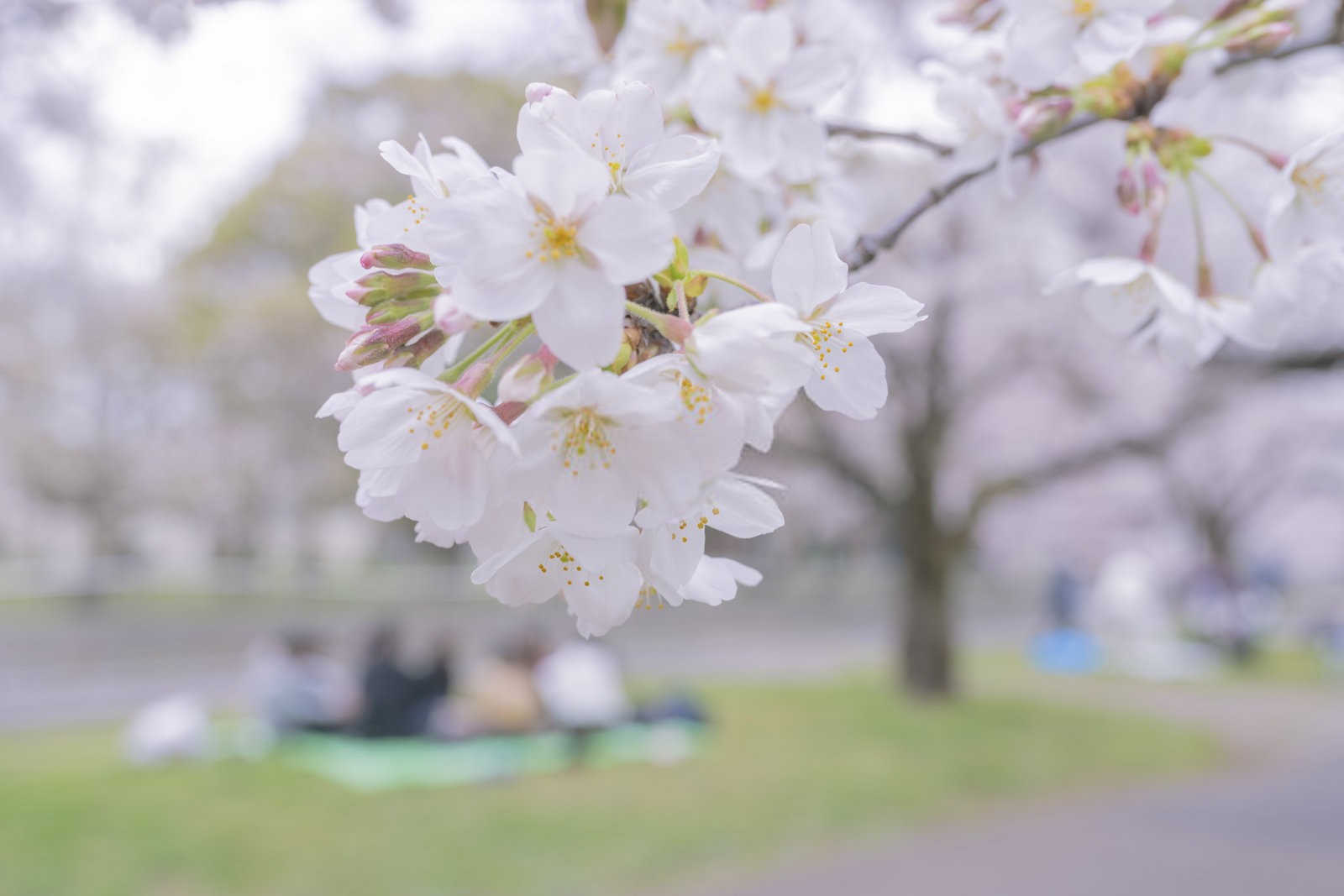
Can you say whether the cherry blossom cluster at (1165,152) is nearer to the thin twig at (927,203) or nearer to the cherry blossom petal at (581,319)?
the thin twig at (927,203)

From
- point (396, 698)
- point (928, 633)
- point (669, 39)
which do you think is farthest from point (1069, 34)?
point (928, 633)

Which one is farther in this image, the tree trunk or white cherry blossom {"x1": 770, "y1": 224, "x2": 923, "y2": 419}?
the tree trunk

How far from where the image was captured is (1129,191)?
3.73 ft

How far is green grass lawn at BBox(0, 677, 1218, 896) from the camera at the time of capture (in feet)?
16.4

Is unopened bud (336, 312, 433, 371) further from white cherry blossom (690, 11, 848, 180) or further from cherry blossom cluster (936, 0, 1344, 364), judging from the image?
cherry blossom cluster (936, 0, 1344, 364)

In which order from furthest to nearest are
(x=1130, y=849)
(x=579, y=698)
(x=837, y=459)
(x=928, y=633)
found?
1. (x=928, y=633)
2. (x=837, y=459)
3. (x=579, y=698)
4. (x=1130, y=849)

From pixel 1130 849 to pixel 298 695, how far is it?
5.58 m

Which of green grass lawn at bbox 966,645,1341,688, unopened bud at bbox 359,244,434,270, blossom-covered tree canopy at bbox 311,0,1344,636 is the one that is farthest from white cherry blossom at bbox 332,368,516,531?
green grass lawn at bbox 966,645,1341,688

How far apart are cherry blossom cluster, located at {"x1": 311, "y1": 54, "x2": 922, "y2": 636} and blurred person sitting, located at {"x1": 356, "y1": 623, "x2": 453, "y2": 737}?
6.53 m

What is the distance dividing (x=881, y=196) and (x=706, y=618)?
1567 cm

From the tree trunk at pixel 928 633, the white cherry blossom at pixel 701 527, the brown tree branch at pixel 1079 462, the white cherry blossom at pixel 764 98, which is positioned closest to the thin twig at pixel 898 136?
the white cherry blossom at pixel 764 98

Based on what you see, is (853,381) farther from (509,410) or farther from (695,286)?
(509,410)

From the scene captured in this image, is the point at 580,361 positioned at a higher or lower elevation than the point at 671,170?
lower

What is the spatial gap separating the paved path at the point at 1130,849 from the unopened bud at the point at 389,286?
15.4 feet
